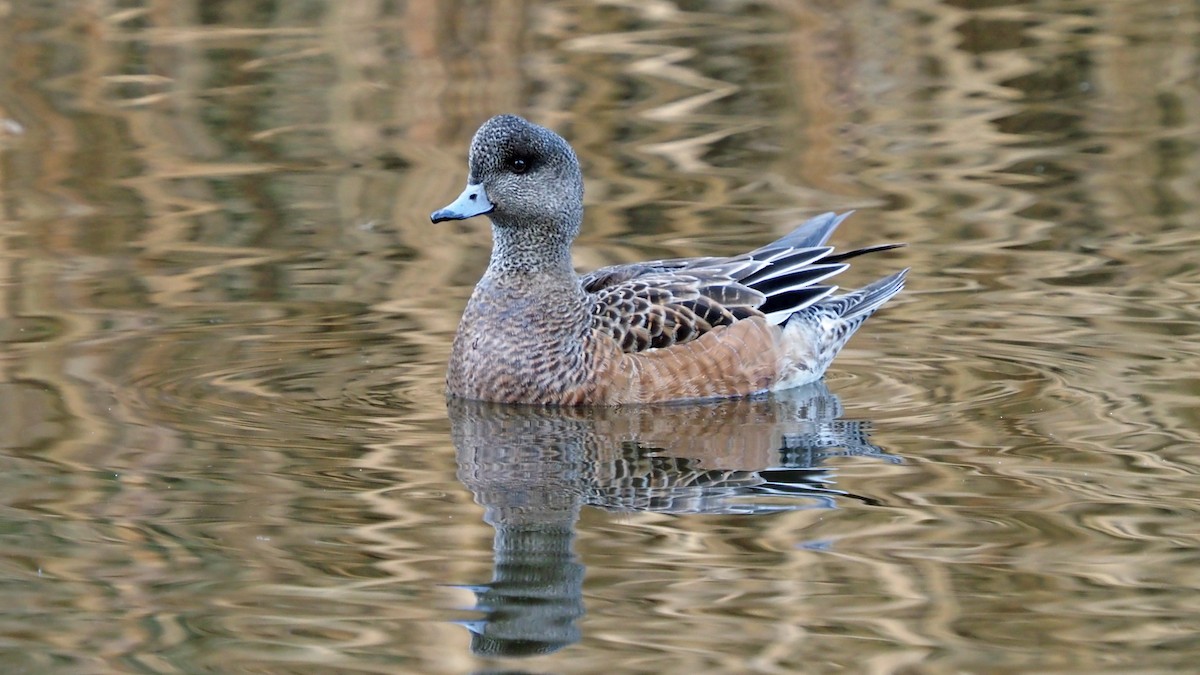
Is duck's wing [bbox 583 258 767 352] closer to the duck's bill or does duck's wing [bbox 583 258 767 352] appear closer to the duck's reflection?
the duck's reflection

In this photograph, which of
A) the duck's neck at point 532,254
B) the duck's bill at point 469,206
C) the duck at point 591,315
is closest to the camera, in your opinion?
the duck's bill at point 469,206

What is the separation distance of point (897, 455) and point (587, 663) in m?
2.11

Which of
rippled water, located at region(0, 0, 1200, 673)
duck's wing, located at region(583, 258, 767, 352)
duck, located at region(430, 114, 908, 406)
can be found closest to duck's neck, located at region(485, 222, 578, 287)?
duck, located at region(430, 114, 908, 406)

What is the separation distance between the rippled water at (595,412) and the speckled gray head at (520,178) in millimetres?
766

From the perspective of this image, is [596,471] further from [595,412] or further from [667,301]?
[667,301]

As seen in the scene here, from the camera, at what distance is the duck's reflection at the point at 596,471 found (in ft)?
16.8

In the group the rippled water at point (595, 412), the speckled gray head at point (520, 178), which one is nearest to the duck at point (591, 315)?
the speckled gray head at point (520, 178)

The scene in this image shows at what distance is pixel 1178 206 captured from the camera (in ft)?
33.2

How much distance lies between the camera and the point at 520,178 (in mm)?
7480

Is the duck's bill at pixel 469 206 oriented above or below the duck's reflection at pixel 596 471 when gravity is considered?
above

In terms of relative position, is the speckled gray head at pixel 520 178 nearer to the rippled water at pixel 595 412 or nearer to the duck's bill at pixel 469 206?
the duck's bill at pixel 469 206

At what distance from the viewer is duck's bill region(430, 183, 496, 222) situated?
7172 millimetres

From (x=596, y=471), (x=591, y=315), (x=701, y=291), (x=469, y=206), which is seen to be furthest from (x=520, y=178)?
(x=596, y=471)

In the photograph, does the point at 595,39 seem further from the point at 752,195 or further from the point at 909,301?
the point at 909,301
